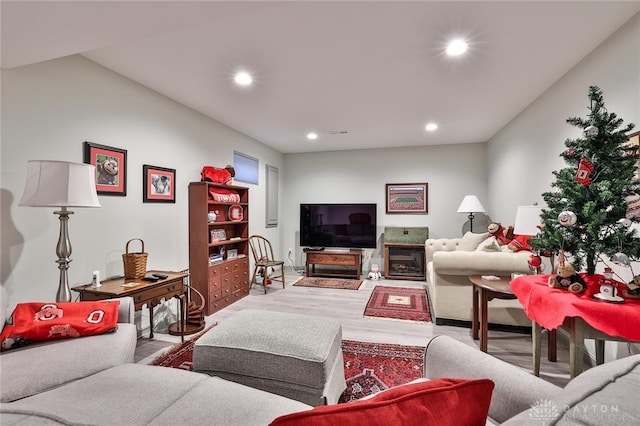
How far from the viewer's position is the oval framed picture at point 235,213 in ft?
13.1

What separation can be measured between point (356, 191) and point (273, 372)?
463 centimetres

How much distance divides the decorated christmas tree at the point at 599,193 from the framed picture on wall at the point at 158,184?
3.40 m

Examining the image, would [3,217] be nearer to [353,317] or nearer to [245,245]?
[245,245]

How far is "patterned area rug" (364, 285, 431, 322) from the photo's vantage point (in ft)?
10.8

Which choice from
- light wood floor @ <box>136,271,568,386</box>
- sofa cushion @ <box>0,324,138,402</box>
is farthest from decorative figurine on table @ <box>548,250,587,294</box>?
sofa cushion @ <box>0,324,138,402</box>

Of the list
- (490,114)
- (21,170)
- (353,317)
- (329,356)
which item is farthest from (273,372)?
(490,114)

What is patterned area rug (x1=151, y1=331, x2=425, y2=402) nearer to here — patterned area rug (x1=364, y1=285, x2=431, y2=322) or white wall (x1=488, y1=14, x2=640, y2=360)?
patterned area rug (x1=364, y1=285, x2=431, y2=322)

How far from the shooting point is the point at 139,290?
217cm

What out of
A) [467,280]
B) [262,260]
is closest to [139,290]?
[262,260]

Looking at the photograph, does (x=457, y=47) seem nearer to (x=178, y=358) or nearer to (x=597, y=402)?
(x=597, y=402)

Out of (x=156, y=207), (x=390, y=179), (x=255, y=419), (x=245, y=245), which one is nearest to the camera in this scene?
(x=255, y=419)

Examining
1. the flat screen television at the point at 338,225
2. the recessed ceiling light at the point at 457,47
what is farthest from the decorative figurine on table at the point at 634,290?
the flat screen television at the point at 338,225

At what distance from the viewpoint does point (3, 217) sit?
5.96 ft

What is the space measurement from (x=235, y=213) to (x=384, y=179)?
309 cm
